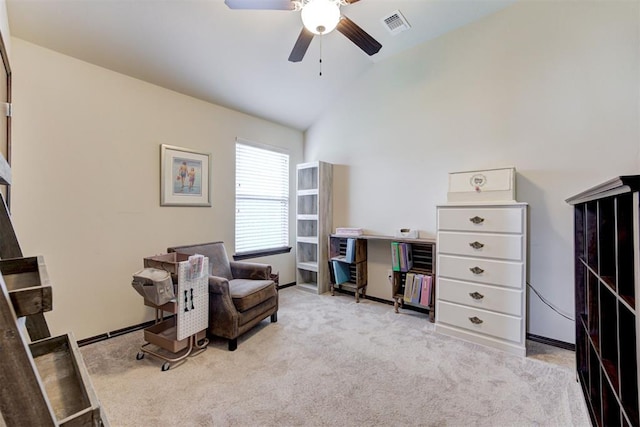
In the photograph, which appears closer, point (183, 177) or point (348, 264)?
point (183, 177)

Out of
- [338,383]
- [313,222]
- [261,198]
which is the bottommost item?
[338,383]

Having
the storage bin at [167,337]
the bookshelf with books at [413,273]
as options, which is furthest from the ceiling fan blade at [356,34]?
the storage bin at [167,337]

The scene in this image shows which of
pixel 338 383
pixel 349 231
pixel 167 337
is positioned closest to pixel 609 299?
pixel 338 383

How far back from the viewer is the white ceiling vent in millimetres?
2771

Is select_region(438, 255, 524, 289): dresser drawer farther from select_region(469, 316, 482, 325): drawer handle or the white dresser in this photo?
select_region(469, 316, 482, 325): drawer handle

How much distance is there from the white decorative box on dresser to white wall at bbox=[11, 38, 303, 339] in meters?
2.74

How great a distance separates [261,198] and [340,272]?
1508 mm

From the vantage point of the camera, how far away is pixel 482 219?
2.47 metres

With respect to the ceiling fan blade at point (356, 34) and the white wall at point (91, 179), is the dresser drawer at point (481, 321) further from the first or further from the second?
A: the white wall at point (91, 179)

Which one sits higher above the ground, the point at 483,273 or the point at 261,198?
the point at 261,198

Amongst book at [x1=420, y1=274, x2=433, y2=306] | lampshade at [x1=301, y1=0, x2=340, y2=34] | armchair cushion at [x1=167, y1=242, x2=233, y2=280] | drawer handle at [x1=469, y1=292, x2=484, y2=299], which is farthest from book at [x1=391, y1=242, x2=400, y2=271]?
lampshade at [x1=301, y1=0, x2=340, y2=34]

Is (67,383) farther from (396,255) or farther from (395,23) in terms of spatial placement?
(395,23)

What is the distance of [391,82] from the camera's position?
11.4ft

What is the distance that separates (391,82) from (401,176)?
118 cm
